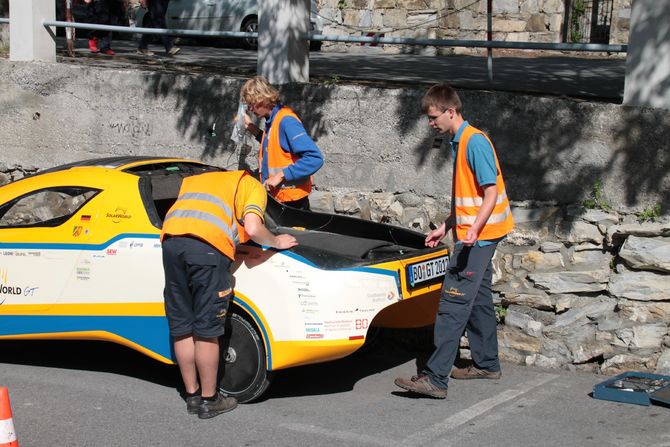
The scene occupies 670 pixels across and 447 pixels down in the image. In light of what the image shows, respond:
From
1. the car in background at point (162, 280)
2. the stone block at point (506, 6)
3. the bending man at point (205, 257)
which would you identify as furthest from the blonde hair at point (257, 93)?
the stone block at point (506, 6)

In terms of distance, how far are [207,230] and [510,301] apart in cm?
271

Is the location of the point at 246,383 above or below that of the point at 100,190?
below

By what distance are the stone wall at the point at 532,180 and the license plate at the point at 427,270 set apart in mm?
1002

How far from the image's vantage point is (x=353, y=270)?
21.0 ft

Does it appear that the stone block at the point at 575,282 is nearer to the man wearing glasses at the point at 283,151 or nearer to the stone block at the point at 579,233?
the stone block at the point at 579,233

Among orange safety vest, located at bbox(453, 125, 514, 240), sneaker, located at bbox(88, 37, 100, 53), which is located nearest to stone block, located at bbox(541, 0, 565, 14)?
sneaker, located at bbox(88, 37, 100, 53)

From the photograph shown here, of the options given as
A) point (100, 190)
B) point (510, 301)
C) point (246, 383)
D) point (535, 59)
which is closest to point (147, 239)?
point (100, 190)

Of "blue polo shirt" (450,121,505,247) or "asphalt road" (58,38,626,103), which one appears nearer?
"blue polo shirt" (450,121,505,247)

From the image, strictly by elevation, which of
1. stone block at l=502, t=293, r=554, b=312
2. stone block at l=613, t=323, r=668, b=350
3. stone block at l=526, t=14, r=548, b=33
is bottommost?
stone block at l=613, t=323, r=668, b=350

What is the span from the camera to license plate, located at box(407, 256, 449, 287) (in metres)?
6.70

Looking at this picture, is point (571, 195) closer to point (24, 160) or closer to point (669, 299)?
point (669, 299)

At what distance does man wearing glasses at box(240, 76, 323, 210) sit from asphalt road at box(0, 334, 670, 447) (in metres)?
1.36

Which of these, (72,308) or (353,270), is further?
(72,308)

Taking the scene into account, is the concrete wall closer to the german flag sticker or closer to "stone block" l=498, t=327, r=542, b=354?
"stone block" l=498, t=327, r=542, b=354
